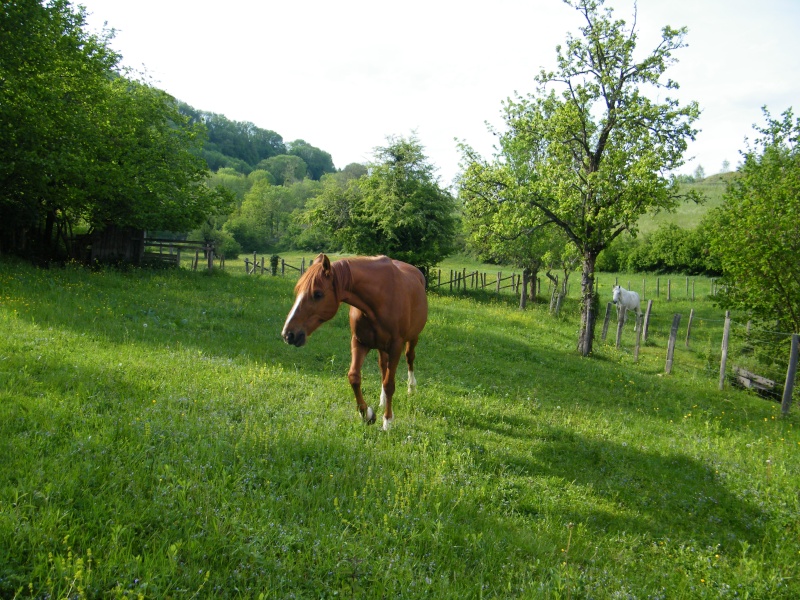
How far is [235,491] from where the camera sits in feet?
14.4

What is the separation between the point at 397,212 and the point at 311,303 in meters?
27.5

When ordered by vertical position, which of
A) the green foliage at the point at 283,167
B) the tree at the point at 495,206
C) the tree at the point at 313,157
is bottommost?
the tree at the point at 495,206

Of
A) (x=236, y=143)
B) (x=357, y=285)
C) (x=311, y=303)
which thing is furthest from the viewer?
(x=236, y=143)

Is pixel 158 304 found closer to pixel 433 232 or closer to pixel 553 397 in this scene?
pixel 553 397

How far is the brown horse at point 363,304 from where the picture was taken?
21.1 ft

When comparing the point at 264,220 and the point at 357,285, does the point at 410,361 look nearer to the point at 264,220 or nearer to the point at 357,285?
the point at 357,285

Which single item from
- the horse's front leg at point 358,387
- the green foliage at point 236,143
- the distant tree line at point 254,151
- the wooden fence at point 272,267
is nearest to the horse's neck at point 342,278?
the horse's front leg at point 358,387

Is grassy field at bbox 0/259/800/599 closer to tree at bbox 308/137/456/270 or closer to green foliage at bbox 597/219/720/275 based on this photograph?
tree at bbox 308/137/456/270

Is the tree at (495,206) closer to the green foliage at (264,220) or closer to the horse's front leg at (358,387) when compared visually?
the horse's front leg at (358,387)

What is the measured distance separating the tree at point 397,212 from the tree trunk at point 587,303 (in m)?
16.5

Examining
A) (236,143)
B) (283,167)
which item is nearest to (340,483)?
(283,167)

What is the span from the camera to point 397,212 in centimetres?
3322

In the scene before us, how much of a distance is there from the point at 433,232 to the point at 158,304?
21.6m

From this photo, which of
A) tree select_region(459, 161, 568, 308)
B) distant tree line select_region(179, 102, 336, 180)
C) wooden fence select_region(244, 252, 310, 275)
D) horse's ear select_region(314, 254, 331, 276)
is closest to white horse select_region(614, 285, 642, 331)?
tree select_region(459, 161, 568, 308)
